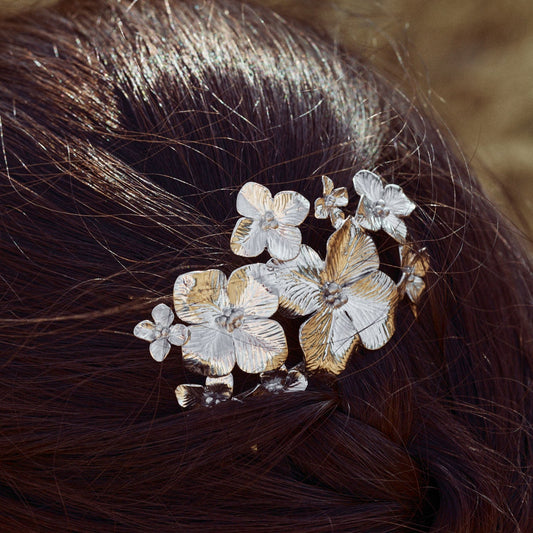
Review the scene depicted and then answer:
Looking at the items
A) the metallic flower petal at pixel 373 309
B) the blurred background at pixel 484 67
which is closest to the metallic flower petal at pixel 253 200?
the metallic flower petal at pixel 373 309

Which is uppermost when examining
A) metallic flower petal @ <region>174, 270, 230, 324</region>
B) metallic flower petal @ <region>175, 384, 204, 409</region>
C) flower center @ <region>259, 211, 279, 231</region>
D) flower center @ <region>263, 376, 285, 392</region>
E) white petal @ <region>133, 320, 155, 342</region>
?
flower center @ <region>259, 211, 279, 231</region>

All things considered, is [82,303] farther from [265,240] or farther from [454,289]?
[454,289]

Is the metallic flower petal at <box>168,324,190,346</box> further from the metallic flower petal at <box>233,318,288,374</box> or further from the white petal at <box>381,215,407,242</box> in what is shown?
the white petal at <box>381,215,407,242</box>

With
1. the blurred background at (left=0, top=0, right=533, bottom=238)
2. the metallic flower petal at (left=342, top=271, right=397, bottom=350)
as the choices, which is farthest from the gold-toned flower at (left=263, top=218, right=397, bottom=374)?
the blurred background at (left=0, top=0, right=533, bottom=238)

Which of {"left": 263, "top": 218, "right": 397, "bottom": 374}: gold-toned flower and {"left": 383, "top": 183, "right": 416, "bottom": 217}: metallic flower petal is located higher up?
{"left": 383, "top": 183, "right": 416, "bottom": 217}: metallic flower petal

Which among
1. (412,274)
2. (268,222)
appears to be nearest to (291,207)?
(268,222)

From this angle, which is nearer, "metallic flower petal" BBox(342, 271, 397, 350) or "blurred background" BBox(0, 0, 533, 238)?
"metallic flower petal" BBox(342, 271, 397, 350)

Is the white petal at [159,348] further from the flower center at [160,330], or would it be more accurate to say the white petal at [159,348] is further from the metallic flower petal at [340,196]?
the metallic flower petal at [340,196]
